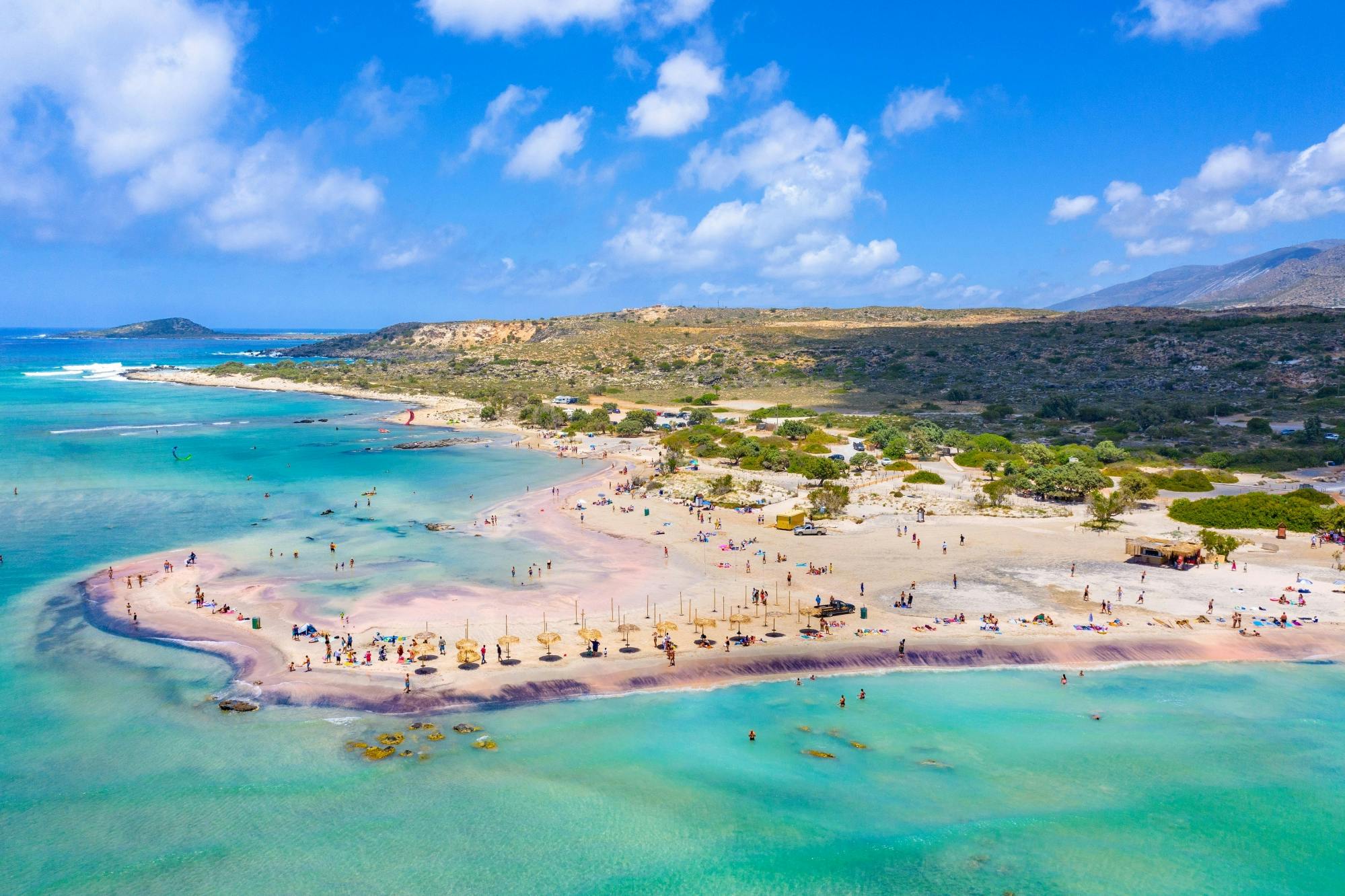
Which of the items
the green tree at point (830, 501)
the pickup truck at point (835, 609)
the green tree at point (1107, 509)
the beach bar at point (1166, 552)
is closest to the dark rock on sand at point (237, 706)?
the pickup truck at point (835, 609)

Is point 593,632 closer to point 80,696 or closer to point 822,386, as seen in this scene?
point 80,696

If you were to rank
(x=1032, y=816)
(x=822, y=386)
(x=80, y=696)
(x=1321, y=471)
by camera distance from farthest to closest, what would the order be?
(x=822, y=386) → (x=1321, y=471) → (x=80, y=696) → (x=1032, y=816)

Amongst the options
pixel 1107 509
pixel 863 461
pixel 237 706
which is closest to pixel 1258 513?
pixel 1107 509

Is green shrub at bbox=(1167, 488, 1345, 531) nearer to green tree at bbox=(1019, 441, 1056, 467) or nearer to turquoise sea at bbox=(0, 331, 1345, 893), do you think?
green tree at bbox=(1019, 441, 1056, 467)

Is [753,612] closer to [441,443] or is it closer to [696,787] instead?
[696,787]

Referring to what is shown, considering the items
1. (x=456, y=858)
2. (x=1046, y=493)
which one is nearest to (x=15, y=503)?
(x=456, y=858)

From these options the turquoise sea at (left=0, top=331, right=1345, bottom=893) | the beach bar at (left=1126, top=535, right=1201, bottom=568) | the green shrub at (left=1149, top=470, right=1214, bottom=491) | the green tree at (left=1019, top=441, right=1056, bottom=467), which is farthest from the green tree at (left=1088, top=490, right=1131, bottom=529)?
the turquoise sea at (left=0, top=331, right=1345, bottom=893)
